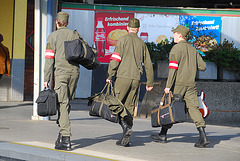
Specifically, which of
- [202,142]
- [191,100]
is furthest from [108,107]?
[202,142]

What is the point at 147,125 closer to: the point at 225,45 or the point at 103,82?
the point at 225,45

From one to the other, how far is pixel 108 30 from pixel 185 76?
33.0 ft

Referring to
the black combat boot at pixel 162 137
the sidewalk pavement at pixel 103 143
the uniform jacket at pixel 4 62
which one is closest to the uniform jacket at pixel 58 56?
the sidewalk pavement at pixel 103 143

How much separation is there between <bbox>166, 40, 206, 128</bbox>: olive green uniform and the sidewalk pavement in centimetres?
58

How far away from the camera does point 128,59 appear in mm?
7719

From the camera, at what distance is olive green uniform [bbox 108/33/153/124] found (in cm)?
766

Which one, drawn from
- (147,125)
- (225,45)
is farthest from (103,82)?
(147,125)

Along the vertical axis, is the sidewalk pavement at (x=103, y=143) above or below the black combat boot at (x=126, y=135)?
below

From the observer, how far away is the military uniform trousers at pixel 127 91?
7.66 m

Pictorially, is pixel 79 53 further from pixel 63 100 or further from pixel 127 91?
pixel 127 91

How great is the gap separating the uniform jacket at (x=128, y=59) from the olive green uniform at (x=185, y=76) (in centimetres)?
42

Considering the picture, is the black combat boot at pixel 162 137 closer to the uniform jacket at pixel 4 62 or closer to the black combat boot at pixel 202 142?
the black combat boot at pixel 202 142

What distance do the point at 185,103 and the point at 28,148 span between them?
8.48ft

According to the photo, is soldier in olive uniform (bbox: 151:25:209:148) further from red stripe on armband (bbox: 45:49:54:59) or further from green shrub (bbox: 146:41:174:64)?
green shrub (bbox: 146:41:174:64)
